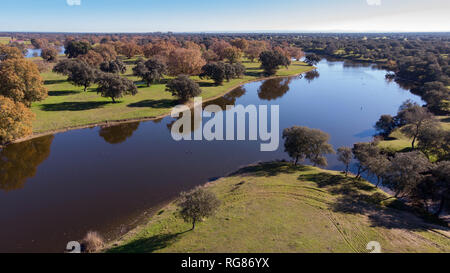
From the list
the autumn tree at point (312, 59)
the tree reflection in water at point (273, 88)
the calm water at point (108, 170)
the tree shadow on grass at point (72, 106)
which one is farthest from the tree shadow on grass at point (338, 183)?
the autumn tree at point (312, 59)

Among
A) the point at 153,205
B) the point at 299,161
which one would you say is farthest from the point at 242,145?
the point at 153,205

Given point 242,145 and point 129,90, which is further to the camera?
point 129,90

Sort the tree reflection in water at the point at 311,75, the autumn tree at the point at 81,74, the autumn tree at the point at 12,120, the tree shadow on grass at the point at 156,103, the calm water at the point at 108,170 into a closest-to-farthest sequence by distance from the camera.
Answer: the calm water at the point at 108,170
the autumn tree at the point at 12,120
the tree shadow on grass at the point at 156,103
the autumn tree at the point at 81,74
the tree reflection in water at the point at 311,75

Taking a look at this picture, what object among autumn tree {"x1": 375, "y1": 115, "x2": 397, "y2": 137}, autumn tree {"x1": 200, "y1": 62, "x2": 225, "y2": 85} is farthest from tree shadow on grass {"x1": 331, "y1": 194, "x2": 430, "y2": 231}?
autumn tree {"x1": 200, "y1": 62, "x2": 225, "y2": 85}

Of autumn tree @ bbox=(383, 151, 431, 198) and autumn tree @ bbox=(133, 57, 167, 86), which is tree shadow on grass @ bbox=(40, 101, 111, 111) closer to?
autumn tree @ bbox=(133, 57, 167, 86)

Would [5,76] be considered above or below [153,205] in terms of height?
above

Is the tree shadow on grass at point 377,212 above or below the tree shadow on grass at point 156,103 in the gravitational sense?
below

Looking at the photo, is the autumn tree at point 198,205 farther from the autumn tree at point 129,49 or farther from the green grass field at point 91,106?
the autumn tree at point 129,49
